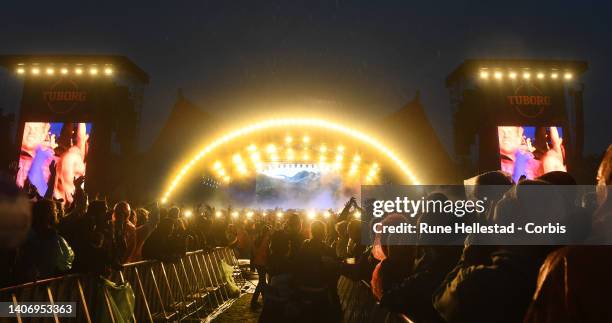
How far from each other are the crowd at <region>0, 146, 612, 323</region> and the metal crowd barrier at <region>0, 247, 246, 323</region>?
171 millimetres

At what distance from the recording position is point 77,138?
24.9 meters

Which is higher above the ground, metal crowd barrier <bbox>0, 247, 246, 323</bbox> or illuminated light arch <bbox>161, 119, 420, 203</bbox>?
illuminated light arch <bbox>161, 119, 420, 203</bbox>

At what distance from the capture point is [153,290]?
802 cm

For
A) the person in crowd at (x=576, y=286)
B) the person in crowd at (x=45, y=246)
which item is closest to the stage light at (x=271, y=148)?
the person in crowd at (x=45, y=246)

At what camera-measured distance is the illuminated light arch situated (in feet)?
75.8

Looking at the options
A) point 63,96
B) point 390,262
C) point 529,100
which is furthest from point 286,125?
point 390,262

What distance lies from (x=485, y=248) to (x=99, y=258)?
17.3ft

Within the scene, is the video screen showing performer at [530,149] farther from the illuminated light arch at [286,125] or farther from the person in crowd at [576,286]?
the person in crowd at [576,286]

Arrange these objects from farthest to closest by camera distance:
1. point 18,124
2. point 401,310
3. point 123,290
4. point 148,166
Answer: point 148,166, point 18,124, point 123,290, point 401,310

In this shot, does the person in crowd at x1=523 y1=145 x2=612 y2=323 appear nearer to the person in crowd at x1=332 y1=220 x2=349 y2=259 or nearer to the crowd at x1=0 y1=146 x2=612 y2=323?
the crowd at x1=0 y1=146 x2=612 y2=323

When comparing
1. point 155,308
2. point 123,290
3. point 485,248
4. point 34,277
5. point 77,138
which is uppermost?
point 77,138

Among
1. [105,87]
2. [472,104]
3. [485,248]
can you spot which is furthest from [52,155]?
[485,248]

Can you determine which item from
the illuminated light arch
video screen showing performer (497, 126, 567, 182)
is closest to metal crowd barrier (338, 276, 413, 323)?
the illuminated light arch

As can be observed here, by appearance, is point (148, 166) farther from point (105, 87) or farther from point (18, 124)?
point (18, 124)
